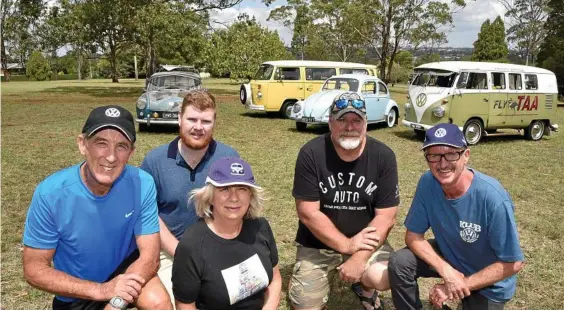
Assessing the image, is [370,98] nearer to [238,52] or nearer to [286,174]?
[286,174]

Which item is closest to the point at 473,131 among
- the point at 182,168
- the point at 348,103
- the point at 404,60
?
the point at 348,103

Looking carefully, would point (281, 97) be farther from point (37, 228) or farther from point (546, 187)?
point (37, 228)

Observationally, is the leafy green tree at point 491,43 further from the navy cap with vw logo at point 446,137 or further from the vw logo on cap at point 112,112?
the vw logo on cap at point 112,112

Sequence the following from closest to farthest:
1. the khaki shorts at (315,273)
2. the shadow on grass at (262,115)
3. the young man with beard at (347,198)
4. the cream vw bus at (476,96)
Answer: the young man with beard at (347,198) → the khaki shorts at (315,273) → the cream vw bus at (476,96) → the shadow on grass at (262,115)

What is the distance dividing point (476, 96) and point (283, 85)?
6.91 meters

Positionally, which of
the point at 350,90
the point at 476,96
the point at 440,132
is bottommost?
the point at 440,132

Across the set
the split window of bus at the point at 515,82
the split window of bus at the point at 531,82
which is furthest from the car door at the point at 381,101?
the split window of bus at the point at 531,82

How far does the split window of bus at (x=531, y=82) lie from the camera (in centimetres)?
1208

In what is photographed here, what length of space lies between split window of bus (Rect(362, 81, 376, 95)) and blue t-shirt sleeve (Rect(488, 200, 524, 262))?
10.8 meters

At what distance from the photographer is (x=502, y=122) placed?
468 inches

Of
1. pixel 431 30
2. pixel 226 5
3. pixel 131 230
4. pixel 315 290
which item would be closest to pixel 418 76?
pixel 315 290

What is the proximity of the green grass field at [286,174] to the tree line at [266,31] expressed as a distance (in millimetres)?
8643

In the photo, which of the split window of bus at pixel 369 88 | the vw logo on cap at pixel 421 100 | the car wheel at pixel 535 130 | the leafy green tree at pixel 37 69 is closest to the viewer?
the vw logo on cap at pixel 421 100

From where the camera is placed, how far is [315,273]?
11.7 ft
